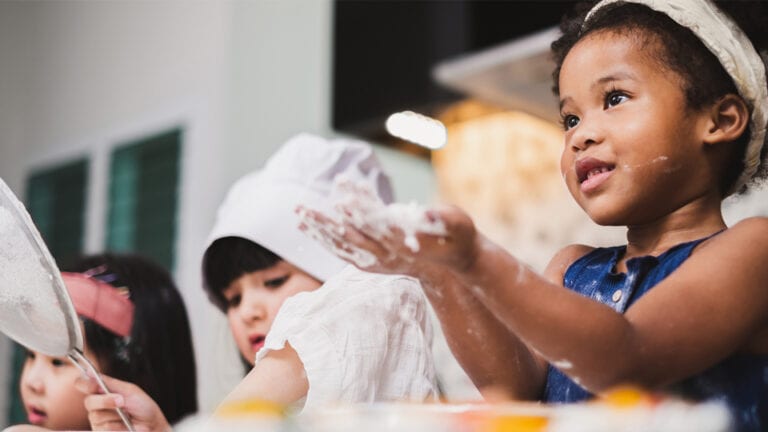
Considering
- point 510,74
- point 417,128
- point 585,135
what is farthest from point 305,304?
point 417,128

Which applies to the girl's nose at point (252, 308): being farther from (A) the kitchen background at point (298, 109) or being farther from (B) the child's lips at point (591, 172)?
(A) the kitchen background at point (298, 109)

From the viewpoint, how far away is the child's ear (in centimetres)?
74

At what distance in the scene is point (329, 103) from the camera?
2445mm

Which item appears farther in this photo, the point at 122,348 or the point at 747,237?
the point at 122,348

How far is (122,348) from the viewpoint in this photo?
1.08 m

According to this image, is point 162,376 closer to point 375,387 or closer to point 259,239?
point 259,239

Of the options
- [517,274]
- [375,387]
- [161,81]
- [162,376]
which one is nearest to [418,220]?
[517,274]

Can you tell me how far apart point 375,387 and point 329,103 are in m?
1.71

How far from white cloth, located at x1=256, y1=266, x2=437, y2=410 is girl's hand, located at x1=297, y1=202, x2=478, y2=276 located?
8.9 inches

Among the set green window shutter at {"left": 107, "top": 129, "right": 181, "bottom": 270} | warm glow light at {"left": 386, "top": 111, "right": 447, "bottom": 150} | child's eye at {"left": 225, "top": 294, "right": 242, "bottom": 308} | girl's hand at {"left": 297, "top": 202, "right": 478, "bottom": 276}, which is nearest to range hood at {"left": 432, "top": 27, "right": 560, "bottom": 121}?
warm glow light at {"left": 386, "top": 111, "right": 447, "bottom": 150}

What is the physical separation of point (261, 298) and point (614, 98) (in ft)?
1.66

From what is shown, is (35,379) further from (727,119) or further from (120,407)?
(727,119)

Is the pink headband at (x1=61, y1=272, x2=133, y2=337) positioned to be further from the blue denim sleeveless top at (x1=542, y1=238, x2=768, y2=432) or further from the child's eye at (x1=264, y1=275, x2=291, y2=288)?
the blue denim sleeveless top at (x1=542, y1=238, x2=768, y2=432)

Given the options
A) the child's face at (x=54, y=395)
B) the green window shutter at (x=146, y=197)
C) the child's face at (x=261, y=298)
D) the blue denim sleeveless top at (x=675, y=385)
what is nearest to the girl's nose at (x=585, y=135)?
the blue denim sleeveless top at (x=675, y=385)
